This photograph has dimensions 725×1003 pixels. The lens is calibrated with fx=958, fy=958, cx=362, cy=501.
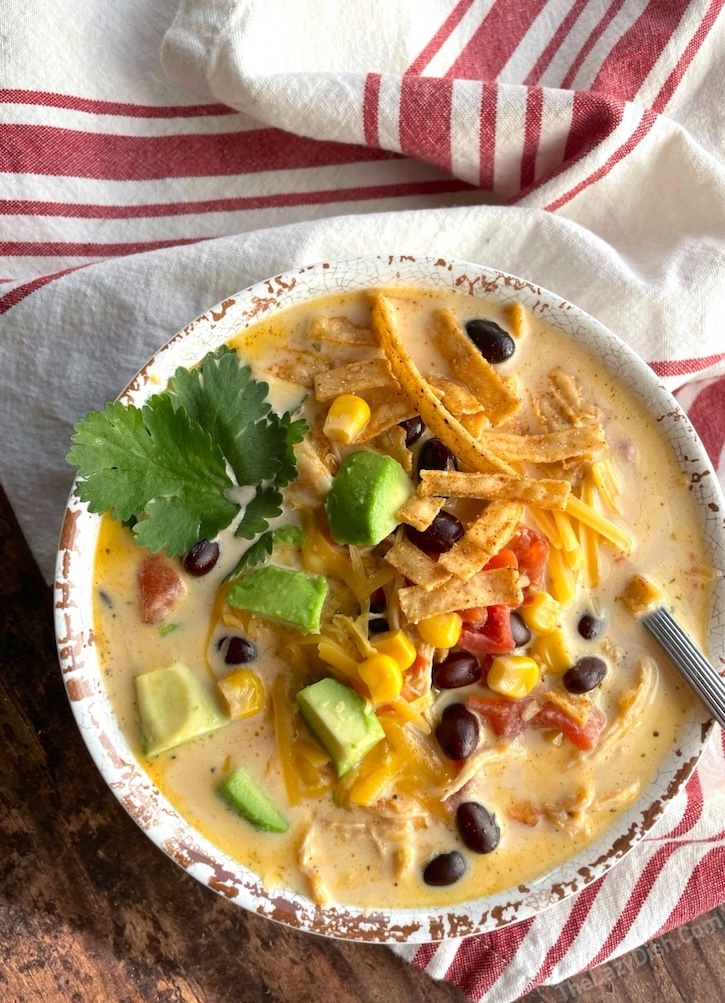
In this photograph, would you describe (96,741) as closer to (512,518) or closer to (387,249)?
(512,518)

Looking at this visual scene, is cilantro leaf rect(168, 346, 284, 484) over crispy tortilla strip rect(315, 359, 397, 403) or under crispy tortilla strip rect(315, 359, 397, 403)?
under

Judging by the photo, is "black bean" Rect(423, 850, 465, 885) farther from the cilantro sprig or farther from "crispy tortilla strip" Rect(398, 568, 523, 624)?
the cilantro sprig

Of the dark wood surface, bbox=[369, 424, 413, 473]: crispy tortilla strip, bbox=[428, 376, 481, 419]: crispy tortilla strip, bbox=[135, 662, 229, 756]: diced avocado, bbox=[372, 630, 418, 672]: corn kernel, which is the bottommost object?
the dark wood surface

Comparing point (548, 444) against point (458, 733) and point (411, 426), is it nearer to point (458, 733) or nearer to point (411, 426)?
point (411, 426)

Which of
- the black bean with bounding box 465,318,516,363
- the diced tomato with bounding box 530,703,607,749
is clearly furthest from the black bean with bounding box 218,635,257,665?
the black bean with bounding box 465,318,516,363

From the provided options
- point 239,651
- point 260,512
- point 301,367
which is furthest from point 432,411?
point 239,651

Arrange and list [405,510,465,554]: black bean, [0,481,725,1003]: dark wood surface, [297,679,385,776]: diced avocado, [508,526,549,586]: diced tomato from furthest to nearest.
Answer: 1. [0,481,725,1003]: dark wood surface
2. [508,526,549,586]: diced tomato
3. [405,510,465,554]: black bean
4. [297,679,385,776]: diced avocado

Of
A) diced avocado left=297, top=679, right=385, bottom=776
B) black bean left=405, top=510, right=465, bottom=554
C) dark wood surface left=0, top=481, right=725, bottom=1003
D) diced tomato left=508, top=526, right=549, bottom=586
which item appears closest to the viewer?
diced avocado left=297, top=679, right=385, bottom=776

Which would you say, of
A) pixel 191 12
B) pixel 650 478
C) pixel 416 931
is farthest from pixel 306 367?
pixel 416 931
